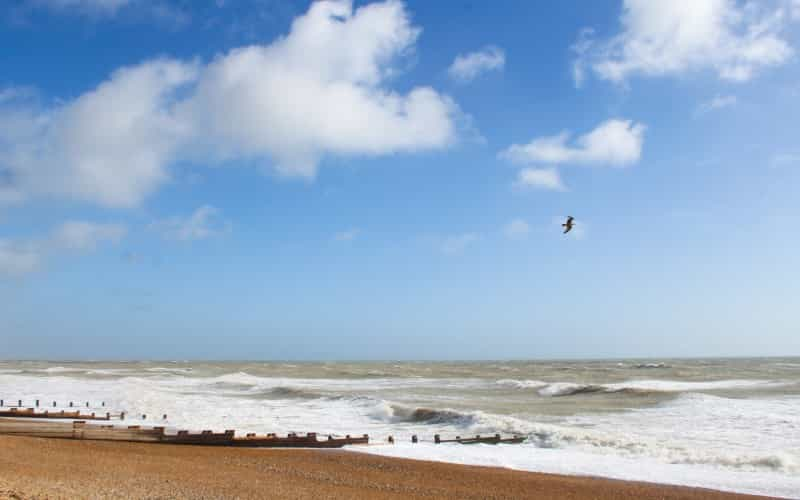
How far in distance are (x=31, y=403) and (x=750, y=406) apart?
33.5 meters

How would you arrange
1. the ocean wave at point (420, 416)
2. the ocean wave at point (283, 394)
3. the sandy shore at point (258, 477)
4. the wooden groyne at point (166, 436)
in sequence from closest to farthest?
1. the sandy shore at point (258, 477)
2. the wooden groyne at point (166, 436)
3. the ocean wave at point (420, 416)
4. the ocean wave at point (283, 394)

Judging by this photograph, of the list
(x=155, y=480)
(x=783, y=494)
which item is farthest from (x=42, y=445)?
(x=783, y=494)

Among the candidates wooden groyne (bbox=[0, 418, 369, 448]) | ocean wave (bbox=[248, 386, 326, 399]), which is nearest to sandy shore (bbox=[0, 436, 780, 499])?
wooden groyne (bbox=[0, 418, 369, 448])

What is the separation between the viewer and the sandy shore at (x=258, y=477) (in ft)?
34.3

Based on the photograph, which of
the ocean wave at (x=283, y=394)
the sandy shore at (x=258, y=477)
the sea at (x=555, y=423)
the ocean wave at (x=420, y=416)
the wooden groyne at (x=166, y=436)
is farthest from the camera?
the ocean wave at (x=283, y=394)

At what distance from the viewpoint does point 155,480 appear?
11.3m

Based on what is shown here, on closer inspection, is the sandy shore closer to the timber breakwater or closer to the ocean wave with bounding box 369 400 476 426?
the timber breakwater

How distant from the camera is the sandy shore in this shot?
10.5 meters

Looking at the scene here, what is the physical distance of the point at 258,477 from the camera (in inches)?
497

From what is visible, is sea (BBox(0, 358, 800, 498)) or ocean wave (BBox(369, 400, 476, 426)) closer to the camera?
sea (BBox(0, 358, 800, 498))

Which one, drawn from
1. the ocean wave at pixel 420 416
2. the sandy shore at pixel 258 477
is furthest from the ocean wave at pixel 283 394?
the sandy shore at pixel 258 477

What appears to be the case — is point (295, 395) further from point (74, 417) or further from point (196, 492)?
point (196, 492)

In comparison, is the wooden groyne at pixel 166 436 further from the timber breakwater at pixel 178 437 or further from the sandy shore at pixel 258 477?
the sandy shore at pixel 258 477

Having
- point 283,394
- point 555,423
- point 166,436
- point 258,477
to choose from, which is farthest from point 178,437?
point 283,394
